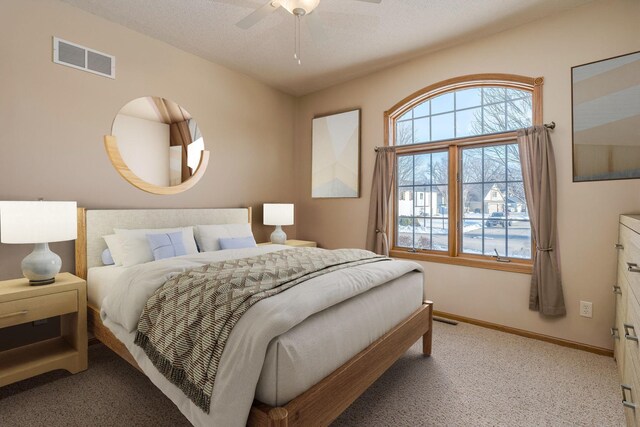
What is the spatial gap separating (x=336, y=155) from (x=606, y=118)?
269 centimetres

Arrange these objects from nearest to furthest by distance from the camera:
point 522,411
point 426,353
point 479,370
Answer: point 522,411 → point 479,370 → point 426,353

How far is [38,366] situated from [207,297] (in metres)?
1.55

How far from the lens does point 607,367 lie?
239cm

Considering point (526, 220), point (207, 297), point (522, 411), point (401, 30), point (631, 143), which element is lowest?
point (522, 411)

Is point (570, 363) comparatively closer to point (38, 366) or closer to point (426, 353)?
point (426, 353)

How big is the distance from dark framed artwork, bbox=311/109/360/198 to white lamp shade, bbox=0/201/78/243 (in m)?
2.85

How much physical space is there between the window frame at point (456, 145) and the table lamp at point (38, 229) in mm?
3058

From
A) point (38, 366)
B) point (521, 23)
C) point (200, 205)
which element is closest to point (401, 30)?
point (521, 23)

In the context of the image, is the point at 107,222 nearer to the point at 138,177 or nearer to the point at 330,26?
the point at 138,177

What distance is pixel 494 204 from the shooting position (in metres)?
3.21

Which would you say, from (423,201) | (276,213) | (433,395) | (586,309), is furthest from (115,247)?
(586,309)

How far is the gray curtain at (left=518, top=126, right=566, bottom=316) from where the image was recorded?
9.03 feet

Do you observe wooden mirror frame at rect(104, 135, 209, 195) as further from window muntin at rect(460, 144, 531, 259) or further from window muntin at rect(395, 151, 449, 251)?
window muntin at rect(460, 144, 531, 259)

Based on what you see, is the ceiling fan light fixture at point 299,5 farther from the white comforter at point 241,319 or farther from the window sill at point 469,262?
the window sill at point 469,262
